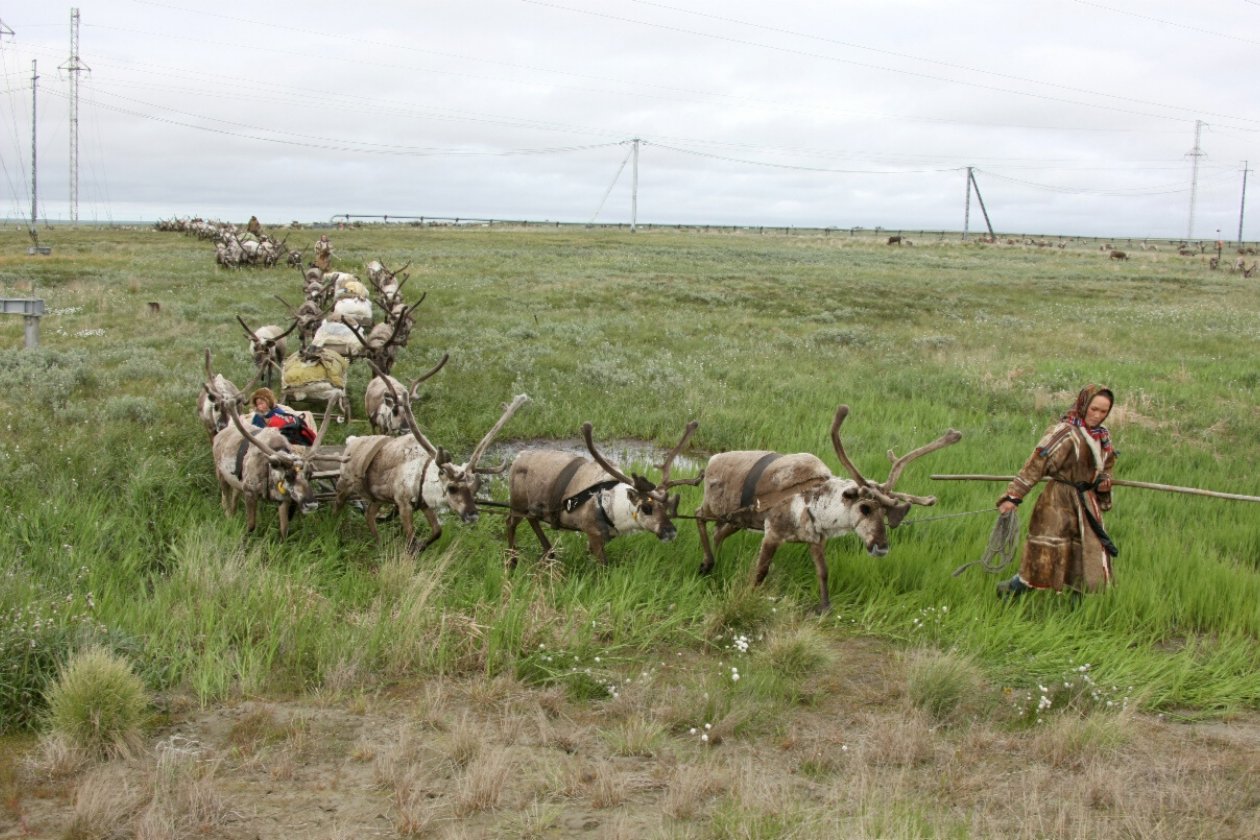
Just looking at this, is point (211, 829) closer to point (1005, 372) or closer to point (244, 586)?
point (244, 586)

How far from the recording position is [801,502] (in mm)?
7965

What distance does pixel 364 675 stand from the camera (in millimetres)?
6504

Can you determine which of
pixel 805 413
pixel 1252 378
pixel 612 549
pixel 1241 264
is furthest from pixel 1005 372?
pixel 1241 264

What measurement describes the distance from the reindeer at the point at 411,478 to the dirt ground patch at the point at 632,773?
2.32 m

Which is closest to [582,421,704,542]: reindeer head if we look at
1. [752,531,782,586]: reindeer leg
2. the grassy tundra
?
the grassy tundra

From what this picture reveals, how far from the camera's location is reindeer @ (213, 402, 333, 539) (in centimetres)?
876

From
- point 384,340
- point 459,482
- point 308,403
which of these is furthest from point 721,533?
point 384,340

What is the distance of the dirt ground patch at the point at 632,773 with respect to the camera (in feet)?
15.8

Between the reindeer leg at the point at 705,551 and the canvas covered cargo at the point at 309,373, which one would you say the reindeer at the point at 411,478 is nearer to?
the reindeer leg at the point at 705,551

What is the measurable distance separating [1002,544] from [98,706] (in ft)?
22.5

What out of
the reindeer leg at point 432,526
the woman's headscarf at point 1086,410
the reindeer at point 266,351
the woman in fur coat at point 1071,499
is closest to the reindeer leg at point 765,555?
the woman in fur coat at point 1071,499

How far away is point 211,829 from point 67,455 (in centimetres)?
754

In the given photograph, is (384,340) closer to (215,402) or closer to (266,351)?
(266,351)

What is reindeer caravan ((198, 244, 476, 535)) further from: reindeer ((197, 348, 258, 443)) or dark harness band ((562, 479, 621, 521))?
dark harness band ((562, 479, 621, 521))
